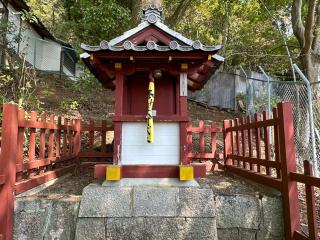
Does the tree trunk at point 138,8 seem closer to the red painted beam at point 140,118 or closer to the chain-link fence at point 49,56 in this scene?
the red painted beam at point 140,118

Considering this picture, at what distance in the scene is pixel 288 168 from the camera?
3844 mm

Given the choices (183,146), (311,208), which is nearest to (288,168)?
(311,208)

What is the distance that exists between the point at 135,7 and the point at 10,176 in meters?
6.17

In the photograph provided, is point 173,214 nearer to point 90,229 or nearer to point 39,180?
point 90,229

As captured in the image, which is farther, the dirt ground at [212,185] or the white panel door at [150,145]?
the dirt ground at [212,185]

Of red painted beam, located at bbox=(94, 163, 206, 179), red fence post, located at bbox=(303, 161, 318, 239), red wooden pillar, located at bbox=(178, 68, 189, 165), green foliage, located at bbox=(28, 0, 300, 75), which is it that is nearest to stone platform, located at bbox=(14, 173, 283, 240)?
red painted beam, located at bbox=(94, 163, 206, 179)

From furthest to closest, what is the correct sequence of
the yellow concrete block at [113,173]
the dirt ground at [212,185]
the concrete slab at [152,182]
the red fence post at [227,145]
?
the red fence post at [227,145]
the dirt ground at [212,185]
the concrete slab at [152,182]
the yellow concrete block at [113,173]

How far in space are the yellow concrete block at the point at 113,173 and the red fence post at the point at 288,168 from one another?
2.27 metres

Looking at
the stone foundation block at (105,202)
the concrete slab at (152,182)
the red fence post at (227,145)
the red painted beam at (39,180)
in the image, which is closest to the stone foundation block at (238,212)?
the concrete slab at (152,182)

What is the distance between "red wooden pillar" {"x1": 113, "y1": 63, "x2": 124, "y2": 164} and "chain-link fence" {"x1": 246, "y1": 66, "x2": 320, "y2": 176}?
10.2 feet

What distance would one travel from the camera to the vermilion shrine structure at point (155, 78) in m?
4.09

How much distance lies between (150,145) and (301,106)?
18.8 feet

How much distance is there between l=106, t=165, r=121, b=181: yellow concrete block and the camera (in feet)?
13.4

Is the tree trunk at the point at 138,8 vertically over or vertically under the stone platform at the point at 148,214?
over
